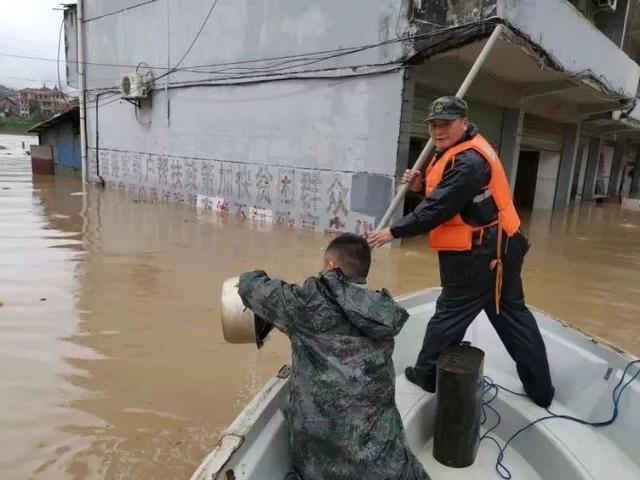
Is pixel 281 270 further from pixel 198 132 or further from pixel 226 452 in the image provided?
pixel 198 132

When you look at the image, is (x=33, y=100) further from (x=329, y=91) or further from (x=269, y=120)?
(x=329, y=91)

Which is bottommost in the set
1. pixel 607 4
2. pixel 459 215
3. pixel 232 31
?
pixel 459 215

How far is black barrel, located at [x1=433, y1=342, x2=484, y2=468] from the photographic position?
2578mm

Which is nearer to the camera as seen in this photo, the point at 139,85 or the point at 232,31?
the point at 232,31

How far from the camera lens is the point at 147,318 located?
5023mm

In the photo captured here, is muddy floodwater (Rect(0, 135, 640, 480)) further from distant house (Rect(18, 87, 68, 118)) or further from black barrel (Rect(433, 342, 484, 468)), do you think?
distant house (Rect(18, 87, 68, 118))

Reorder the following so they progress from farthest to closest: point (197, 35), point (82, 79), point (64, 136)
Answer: point (64, 136) → point (82, 79) → point (197, 35)

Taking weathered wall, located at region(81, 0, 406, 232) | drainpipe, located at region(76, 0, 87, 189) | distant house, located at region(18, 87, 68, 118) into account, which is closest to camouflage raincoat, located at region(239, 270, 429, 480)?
weathered wall, located at region(81, 0, 406, 232)

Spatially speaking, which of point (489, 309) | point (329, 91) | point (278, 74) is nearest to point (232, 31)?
point (278, 74)

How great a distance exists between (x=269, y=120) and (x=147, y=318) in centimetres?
661

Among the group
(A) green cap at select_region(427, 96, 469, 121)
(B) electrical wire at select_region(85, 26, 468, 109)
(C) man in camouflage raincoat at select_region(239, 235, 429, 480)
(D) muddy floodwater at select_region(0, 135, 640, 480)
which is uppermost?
(B) electrical wire at select_region(85, 26, 468, 109)

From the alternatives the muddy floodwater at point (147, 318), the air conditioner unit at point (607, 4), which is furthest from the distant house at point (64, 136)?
the air conditioner unit at point (607, 4)

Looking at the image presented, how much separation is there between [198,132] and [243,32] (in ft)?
9.44

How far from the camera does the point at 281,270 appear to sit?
7.12m
